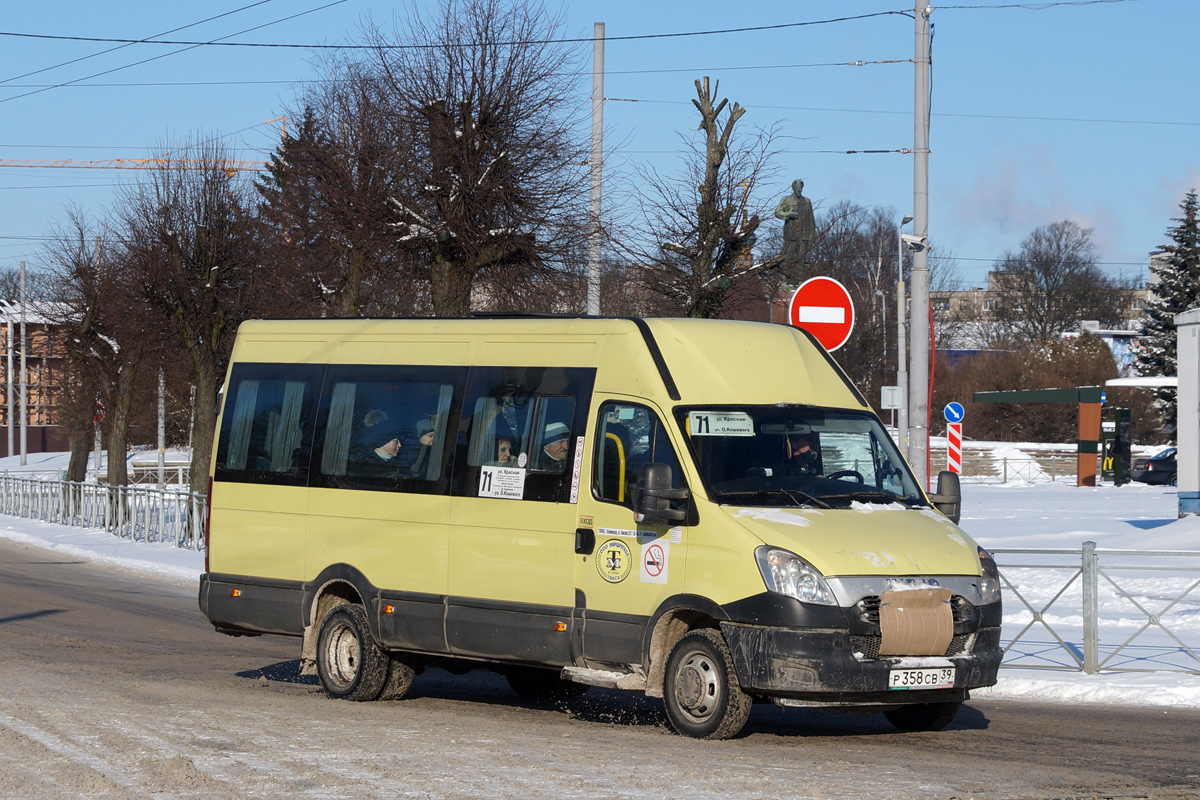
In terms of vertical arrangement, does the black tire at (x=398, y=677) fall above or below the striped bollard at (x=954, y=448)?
below

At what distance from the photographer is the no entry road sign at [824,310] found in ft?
46.4

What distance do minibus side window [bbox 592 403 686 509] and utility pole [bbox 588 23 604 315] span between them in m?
10.4

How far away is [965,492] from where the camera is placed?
47.3 m

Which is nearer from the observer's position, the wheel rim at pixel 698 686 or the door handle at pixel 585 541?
the wheel rim at pixel 698 686

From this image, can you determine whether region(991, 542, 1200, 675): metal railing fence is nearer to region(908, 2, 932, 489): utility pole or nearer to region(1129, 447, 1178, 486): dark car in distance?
region(908, 2, 932, 489): utility pole

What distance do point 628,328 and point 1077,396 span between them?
157ft

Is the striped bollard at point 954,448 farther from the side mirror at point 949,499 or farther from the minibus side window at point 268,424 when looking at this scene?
the minibus side window at point 268,424

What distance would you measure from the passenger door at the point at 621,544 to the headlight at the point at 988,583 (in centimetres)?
182

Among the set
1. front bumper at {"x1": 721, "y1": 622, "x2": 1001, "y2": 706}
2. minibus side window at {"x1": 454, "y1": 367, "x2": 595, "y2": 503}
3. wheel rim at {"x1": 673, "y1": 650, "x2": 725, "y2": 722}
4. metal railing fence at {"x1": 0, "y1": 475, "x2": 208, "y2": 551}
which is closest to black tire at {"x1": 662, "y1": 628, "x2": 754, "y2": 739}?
wheel rim at {"x1": 673, "y1": 650, "x2": 725, "y2": 722}

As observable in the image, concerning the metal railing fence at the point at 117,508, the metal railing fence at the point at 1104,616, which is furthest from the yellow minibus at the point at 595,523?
the metal railing fence at the point at 117,508

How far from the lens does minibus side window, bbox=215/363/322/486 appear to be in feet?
36.8

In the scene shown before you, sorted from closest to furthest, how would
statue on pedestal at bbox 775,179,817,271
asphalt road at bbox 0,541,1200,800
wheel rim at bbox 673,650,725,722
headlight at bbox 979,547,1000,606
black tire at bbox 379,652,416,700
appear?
asphalt road at bbox 0,541,1200,800 < wheel rim at bbox 673,650,725,722 < headlight at bbox 979,547,1000,606 < black tire at bbox 379,652,416,700 < statue on pedestal at bbox 775,179,817,271

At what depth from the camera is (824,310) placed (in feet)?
46.6

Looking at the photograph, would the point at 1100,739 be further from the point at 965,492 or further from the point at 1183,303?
the point at 1183,303
